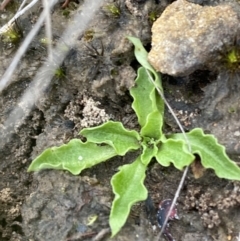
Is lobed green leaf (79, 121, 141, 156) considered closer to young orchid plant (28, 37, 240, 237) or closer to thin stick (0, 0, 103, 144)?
young orchid plant (28, 37, 240, 237)

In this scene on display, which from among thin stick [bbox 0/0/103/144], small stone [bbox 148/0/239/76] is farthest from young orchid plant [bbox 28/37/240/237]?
thin stick [bbox 0/0/103/144]

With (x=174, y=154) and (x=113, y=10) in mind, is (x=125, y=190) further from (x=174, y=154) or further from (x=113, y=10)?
(x=113, y=10)

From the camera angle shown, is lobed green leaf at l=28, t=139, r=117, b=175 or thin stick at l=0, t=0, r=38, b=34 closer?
lobed green leaf at l=28, t=139, r=117, b=175

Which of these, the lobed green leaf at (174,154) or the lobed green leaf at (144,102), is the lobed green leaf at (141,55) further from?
the lobed green leaf at (174,154)

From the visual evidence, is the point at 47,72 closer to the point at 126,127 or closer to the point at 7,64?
the point at 7,64

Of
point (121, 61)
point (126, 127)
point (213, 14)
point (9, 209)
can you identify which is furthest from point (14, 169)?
point (213, 14)

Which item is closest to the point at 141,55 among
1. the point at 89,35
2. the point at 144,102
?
the point at 144,102

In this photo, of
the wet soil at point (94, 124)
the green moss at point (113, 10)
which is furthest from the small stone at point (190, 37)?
the green moss at point (113, 10)
